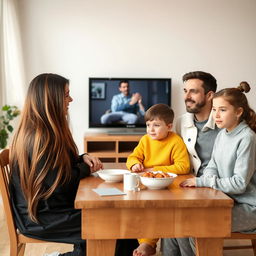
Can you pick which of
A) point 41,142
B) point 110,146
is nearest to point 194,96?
point 41,142

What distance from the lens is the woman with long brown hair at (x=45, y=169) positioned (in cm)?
203

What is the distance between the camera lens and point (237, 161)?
2037 millimetres

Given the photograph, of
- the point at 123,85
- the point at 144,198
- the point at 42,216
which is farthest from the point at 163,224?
the point at 123,85

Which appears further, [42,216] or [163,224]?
[42,216]

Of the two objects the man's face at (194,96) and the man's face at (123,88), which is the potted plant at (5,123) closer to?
the man's face at (123,88)

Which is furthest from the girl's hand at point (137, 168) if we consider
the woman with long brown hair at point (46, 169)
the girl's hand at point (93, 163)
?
the woman with long brown hair at point (46, 169)

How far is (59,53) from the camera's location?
534 centimetres

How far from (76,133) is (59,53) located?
103 centimetres

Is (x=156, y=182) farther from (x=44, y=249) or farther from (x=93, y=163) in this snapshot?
(x=44, y=249)

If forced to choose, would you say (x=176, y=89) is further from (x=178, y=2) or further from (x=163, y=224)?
(x=163, y=224)

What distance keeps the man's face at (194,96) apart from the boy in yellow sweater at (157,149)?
28 cm

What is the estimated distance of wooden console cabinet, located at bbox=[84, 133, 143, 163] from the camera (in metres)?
5.06

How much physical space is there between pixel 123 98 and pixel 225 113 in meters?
3.25

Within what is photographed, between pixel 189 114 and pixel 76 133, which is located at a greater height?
pixel 189 114
